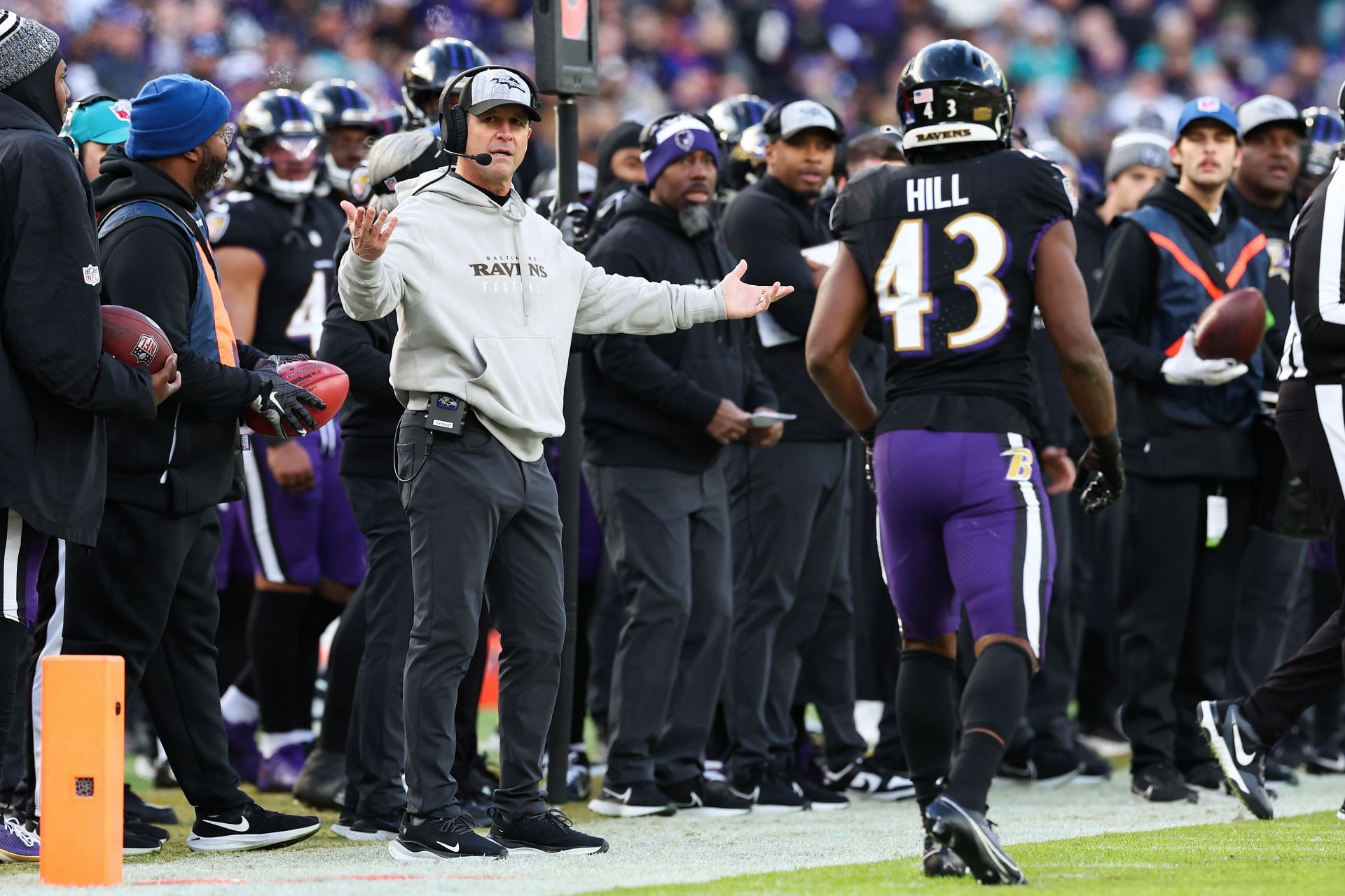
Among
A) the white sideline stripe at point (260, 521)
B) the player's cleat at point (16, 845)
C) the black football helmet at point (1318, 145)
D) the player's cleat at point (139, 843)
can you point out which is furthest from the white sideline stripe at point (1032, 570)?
the black football helmet at point (1318, 145)

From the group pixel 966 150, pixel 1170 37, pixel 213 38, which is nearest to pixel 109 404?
pixel 966 150

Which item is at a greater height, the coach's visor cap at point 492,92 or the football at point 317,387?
the coach's visor cap at point 492,92

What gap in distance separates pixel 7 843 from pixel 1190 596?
461cm

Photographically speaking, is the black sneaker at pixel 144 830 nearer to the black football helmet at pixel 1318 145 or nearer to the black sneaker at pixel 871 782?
the black sneaker at pixel 871 782

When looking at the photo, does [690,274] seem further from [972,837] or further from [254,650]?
[972,837]

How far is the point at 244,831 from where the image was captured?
19.7 feet

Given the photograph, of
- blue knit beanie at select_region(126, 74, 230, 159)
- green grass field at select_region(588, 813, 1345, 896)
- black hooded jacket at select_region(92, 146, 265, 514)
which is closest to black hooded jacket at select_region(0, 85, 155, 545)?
black hooded jacket at select_region(92, 146, 265, 514)

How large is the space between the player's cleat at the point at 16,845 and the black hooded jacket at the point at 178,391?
3.33ft

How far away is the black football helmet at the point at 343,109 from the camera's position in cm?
Result: 856

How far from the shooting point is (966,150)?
5.49m

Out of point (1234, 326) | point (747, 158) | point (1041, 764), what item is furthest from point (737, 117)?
point (1041, 764)

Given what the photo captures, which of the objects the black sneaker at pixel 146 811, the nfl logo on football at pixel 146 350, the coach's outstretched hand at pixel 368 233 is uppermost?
the coach's outstretched hand at pixel 368 233

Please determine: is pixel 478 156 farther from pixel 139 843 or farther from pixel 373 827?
pixel 139 843

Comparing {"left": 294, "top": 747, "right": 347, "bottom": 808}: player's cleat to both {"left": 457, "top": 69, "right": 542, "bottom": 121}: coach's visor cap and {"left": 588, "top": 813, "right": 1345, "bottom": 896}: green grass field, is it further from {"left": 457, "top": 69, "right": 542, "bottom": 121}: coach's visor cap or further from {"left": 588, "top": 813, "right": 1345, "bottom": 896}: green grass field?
{"left": 457, "top": 69, "right": 542, "bottom": 121}: coach's visor cap
